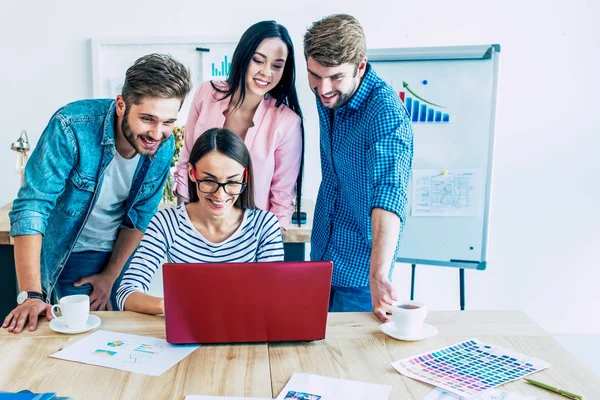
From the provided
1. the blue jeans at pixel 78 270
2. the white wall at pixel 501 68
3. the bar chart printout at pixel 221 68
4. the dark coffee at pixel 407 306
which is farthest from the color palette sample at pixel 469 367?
the bar chart printout at pixel 221 68

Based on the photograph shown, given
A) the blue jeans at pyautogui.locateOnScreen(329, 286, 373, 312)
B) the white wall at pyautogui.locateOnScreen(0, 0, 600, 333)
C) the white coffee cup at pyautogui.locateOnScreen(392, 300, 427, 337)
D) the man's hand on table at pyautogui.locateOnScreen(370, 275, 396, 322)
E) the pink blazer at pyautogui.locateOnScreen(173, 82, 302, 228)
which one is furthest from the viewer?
the white wall at pyautogui.locateOnScreen(0, 0, 600, 333)

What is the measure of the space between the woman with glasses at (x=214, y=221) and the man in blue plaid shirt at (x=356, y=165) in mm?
272

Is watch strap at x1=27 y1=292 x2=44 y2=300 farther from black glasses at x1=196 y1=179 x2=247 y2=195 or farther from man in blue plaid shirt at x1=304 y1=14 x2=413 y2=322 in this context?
man in blue plaid shirt at x1=304 y1=14 x2=413 y2=322

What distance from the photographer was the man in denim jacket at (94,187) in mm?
1532

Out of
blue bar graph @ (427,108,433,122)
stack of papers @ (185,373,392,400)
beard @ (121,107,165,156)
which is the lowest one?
stack of papers @ (185,373,392,400)

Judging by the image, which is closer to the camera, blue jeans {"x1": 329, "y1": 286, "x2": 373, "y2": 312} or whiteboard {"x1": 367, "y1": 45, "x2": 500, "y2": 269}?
blue jeans {"x1": 329, "y1": 286, "x2": 373, "y2": 312}

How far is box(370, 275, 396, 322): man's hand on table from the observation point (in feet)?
4.55

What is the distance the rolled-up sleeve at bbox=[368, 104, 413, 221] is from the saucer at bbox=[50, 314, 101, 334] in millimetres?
737

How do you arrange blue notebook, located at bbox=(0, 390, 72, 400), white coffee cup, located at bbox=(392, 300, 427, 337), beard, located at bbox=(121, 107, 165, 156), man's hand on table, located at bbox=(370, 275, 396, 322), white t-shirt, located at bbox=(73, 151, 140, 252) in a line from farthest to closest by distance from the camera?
white t-shirt, located at bbox=(73, 151, 140, 252) → beard, located at bbox=(121, 107, 165, 156) → man's hand on table, located at bbox=(370, 275, 396, 322) → white coffee cup, located at bbox=(392, 300, 427, 337) → blue notebook, located at bbox=(0, 390, 72, 400)

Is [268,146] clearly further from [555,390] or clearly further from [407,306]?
[555,390]

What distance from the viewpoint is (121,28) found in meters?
2.91

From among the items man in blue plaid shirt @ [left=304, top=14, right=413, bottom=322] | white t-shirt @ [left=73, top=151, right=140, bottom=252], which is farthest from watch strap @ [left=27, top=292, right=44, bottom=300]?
man in blue plaid shirt @ [left=304, top=14, right=413, bottom=322]

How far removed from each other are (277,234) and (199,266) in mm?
566

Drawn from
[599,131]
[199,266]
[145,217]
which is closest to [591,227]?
[599,131]
